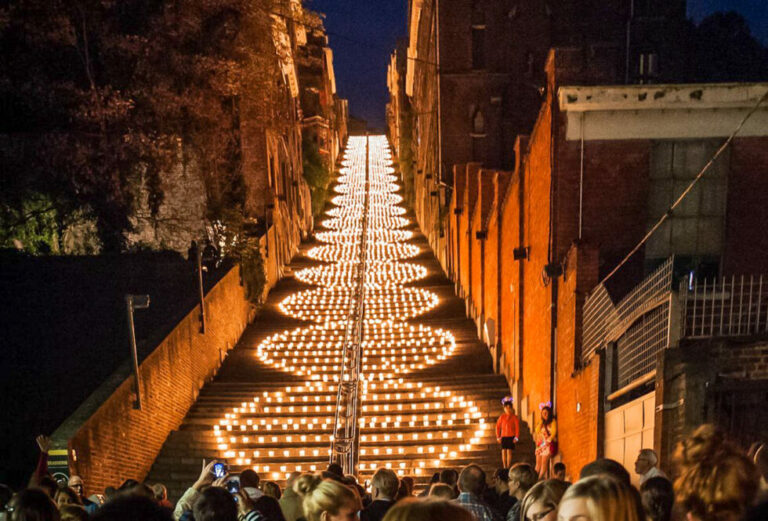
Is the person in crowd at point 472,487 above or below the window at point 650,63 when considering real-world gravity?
below

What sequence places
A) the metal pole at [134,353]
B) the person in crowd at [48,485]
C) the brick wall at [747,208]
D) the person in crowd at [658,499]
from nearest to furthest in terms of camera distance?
the person in crowd at [658,499] → the person in crowd at [48,485] → the metal pole at [134,353] → the brick wall at [747,208]

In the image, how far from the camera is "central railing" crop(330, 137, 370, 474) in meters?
11.8

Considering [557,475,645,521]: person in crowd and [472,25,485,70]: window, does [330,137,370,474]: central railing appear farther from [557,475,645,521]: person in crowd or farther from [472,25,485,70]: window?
[472,25,485,70]: window

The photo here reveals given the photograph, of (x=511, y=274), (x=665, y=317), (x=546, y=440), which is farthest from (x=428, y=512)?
(x=511, y=274)

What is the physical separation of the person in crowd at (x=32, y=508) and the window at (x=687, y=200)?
992cm

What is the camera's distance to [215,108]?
19.1 m

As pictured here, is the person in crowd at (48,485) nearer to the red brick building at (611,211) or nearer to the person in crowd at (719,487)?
the person in crowd at (719,487)

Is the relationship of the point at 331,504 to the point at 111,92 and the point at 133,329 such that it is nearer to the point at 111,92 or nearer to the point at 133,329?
the point at 133,329

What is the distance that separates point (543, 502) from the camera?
343 cm

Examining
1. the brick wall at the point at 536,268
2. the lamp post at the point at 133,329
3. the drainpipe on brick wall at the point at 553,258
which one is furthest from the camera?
the brick wall at the point at 536,268

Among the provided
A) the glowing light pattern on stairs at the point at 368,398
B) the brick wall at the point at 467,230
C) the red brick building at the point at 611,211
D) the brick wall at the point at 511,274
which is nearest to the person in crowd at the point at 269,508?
the red brick building at the point at 611,211

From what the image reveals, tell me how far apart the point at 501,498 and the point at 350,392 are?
850cm

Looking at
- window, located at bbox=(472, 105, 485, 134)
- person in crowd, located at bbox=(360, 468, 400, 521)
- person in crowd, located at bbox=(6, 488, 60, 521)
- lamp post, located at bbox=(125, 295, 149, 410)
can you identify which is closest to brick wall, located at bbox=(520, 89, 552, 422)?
person in crowd, located at bbox=(360, 468, 400, 521)

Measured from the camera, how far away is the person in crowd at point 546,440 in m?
10.1
